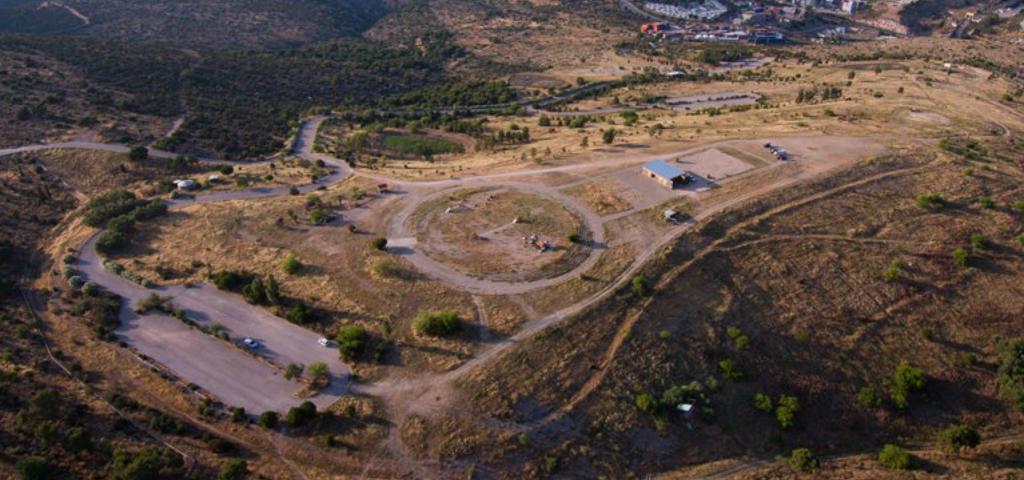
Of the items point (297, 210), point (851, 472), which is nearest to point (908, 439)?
point (851, 472)

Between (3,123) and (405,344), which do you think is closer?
(405,344)

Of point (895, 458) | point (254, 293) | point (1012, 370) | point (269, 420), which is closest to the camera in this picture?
point (269, 420)

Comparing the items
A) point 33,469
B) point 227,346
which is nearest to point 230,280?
point 227,346

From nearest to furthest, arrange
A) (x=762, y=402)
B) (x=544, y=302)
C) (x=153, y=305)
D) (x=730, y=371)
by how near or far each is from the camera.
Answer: (x=762, y=402) < (x=730, y=371) < (x=544, y=302) < (x=153, y=305)

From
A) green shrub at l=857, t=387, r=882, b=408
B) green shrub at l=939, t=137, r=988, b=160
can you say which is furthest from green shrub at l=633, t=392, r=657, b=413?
green shrub at l=939, t=137, r=988, b=160

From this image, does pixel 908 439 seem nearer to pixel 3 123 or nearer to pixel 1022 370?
pixel 1022 370

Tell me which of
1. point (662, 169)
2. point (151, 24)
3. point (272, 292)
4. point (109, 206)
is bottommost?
point (272, 292)

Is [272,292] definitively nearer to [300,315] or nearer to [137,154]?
[300,315]

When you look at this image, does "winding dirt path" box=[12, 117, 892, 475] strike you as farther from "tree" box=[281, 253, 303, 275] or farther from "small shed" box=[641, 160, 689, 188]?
"tree" box=[281, 253, 303, 275]
